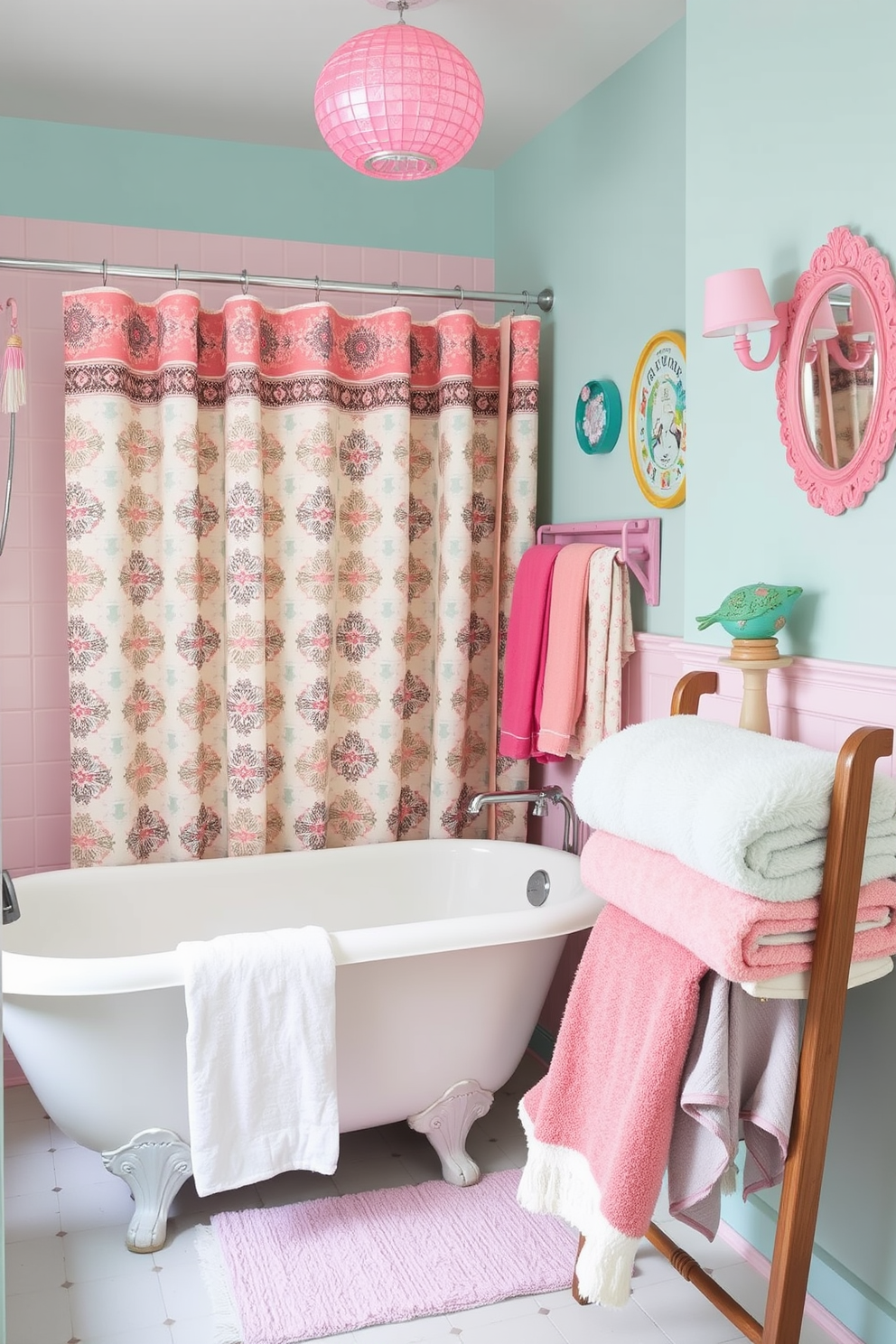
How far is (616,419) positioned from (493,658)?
801 mm

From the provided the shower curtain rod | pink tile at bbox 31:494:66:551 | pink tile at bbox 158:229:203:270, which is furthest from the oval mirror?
pink tile at bbox 31:494:66:551

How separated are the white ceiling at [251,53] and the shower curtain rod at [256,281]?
39 centimetres

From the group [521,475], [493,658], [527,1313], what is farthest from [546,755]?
[527,1313]

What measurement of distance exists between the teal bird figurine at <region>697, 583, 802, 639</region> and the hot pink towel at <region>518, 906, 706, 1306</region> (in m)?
0.51

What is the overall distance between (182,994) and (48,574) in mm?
1364

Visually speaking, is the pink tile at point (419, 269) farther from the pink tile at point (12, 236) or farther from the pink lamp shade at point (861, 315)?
the pink lamp shade at point (861, 315)

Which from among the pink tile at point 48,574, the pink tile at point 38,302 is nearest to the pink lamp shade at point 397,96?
the pink tile at point 38,302

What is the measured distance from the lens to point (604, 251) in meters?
2.88

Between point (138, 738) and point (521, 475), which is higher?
point (521, 475)

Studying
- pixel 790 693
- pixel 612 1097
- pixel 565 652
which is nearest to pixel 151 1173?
pixel 612 1097

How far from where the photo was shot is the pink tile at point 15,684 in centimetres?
→ 306

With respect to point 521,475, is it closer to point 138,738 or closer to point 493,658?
point 493,658

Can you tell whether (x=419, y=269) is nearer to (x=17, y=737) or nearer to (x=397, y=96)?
(x=397, y=96)

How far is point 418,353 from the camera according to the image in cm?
321
